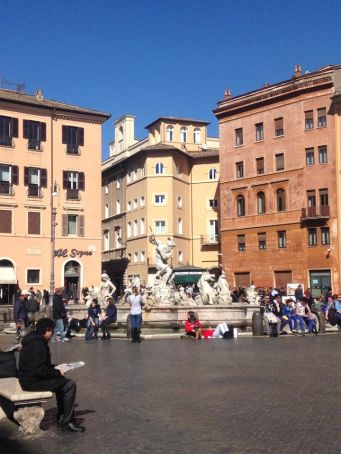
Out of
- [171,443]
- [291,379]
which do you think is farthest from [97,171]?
[171,443]

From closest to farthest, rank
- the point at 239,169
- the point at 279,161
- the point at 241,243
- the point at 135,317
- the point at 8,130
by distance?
the point at 135,317 → the point at 8,130 → the point at 279,161 → the point at 241,243 → the point at 239,169

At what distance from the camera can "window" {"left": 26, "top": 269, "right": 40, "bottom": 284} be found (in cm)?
5121

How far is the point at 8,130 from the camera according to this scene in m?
51.8

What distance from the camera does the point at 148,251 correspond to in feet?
211

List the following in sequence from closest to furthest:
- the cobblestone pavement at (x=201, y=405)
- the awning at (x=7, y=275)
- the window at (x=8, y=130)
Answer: the cobblestone pavement at (x=201, y=405), the awning at (x=7, y=275), the window at (x=8, y=130)

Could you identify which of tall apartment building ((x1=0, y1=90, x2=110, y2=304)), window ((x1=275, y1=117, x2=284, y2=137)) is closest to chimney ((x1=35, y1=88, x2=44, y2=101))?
tall apartment building ((x1=0, y1=90, x2=110, y2=304))

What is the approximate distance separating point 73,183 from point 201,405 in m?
46.0

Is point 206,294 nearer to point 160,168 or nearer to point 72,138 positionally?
point 72,138

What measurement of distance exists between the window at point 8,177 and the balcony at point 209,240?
72.6 ft

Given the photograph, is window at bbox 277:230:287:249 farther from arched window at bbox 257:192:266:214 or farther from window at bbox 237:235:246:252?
window at bbox 237:235:246:252

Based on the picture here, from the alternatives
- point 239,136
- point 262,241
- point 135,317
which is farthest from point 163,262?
point 239,136

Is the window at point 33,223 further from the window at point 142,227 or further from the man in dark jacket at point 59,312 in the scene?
the man in dark jacket at point 59,312

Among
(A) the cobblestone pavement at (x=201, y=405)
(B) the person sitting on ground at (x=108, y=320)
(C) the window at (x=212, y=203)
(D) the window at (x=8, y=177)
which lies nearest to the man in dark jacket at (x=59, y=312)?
Result: (B) the person sitting on ground at (x=108, y=320)

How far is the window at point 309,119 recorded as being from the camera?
51.9m
